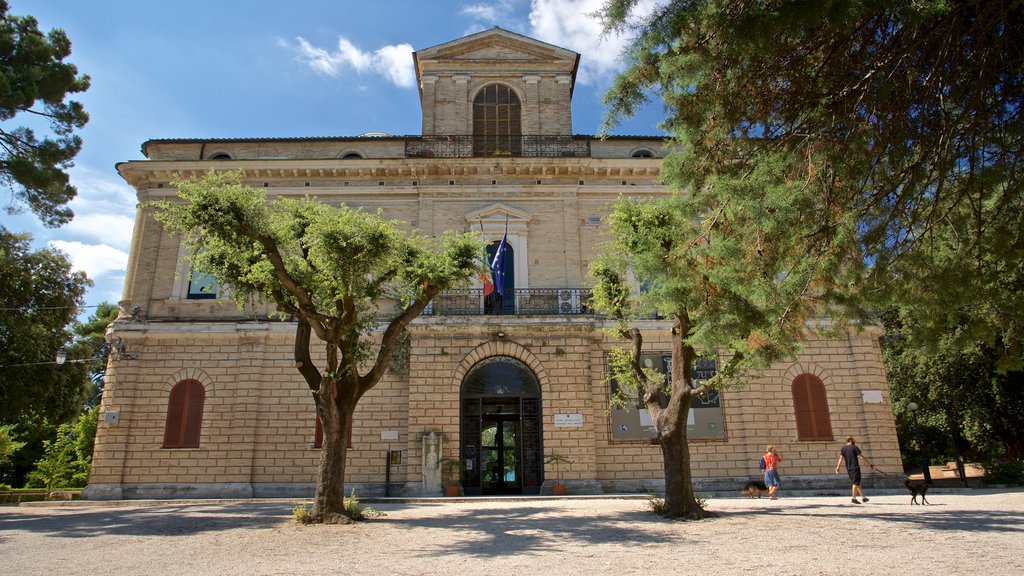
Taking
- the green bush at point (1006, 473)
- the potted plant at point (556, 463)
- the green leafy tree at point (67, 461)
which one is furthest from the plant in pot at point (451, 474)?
the green bush at point (1006, 473)

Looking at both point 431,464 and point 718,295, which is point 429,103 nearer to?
point 431,464

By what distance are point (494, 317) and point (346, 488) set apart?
638cm

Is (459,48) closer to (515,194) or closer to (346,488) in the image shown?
(515,194)

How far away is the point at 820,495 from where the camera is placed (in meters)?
18.0

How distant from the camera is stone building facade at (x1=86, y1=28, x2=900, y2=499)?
61.0 feet

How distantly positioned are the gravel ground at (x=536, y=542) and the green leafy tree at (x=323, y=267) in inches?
86.2

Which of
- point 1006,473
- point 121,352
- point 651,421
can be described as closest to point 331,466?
point 651,421

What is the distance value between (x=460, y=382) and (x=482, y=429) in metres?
1.82

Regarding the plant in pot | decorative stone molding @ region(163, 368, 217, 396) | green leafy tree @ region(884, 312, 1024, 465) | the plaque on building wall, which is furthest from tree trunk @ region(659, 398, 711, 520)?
decorative stone molding @ region(163, 368, 217, 396)

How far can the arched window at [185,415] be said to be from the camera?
18812 mm

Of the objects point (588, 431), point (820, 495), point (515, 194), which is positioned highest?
point (515, 194)

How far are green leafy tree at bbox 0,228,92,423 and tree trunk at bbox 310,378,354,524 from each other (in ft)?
49.0

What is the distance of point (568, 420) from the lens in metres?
18.8

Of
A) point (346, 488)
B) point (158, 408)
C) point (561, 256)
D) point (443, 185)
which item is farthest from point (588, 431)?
point (158, 408)
